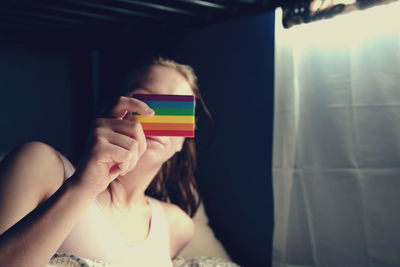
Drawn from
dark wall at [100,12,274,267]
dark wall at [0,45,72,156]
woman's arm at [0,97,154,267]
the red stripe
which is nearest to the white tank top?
woman's arm at [0,97,154,267]

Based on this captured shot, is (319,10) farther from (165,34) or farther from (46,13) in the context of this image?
(46,13)

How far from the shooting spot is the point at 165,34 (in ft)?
5.92

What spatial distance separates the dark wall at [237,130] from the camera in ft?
5.22

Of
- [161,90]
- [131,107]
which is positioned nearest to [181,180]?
[161,90]

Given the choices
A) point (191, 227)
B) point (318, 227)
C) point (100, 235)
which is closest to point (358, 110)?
point (318, 227)

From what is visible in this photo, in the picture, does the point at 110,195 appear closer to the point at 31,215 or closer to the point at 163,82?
the point at 163,82

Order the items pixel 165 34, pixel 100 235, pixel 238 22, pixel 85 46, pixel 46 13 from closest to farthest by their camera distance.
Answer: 1. pixel 100 235
2. pixel 46 13
3. pixel 238 22
4. pixel 165 34
5. pixel 85 46

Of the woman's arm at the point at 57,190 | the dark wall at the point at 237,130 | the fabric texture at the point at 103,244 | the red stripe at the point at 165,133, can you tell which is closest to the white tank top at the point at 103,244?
the fabric texture at the point at 103,244

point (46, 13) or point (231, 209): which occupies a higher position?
point (46, 13)

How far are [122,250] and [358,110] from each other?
0.88m

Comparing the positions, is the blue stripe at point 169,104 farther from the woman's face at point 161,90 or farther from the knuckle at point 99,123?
the woman's face at point 161,90

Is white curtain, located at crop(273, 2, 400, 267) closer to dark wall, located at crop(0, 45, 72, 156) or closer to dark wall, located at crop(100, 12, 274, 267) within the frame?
dark wall, located at crop(100, 12, 274, 267)

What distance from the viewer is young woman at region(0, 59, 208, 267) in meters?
0.78

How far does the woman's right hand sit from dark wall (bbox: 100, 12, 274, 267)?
29.7 inches
